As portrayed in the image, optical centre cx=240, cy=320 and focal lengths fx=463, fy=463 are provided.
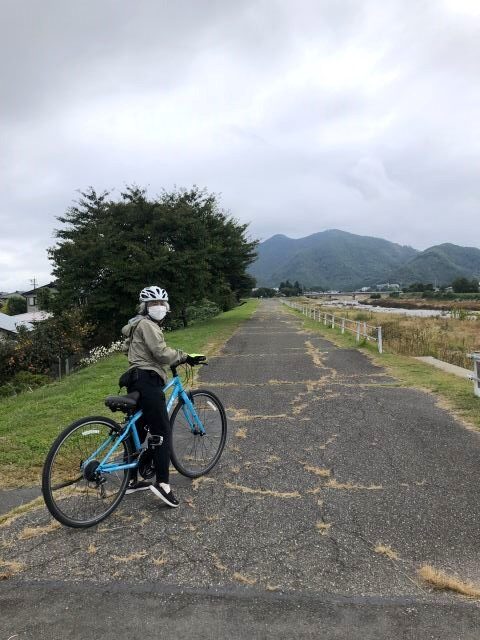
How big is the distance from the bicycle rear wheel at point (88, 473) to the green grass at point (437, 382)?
4569 mm

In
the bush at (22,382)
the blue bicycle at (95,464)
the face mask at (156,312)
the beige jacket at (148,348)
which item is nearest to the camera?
the blue bicycle at (95,464)

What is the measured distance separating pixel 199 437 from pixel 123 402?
4.10ft

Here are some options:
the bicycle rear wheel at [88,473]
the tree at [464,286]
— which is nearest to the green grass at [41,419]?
the bicycle rear wheel at [88,473]

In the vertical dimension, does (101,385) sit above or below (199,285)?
below

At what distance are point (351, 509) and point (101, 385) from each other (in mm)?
6389

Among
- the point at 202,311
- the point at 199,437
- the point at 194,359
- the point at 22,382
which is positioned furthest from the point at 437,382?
the point at 202,311

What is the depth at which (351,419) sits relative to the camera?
624cm

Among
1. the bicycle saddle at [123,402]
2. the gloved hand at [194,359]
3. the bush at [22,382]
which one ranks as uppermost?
the gloved hand at [194,359]

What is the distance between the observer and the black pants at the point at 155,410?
3703mm

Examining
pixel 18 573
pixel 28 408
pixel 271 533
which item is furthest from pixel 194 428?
pixel 28 408

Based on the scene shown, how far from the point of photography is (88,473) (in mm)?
3402

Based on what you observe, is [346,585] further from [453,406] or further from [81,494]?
[453,406]

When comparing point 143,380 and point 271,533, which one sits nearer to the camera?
point 271,533

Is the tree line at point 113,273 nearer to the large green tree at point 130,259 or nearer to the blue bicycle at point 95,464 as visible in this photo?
the large green tree at point 130,259
